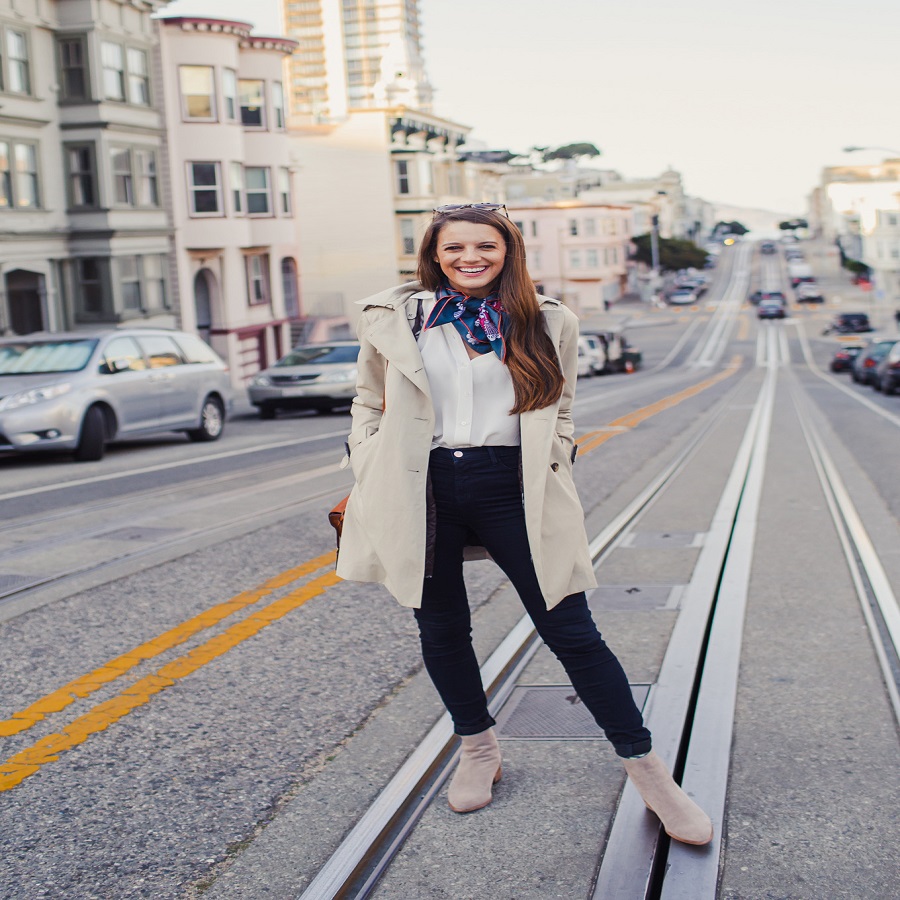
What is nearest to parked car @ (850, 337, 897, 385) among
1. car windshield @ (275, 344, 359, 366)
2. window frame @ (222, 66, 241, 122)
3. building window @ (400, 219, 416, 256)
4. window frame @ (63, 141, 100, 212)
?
car windshield @ (275, 344, 359, 366)

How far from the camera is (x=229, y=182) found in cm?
3744

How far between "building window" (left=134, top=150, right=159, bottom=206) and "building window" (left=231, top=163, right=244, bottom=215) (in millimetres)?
3448

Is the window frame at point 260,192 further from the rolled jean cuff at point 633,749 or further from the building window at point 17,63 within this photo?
the rolled jean cuff at point 633,749

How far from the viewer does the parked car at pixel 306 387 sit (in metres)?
21.8

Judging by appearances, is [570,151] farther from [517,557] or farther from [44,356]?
[517,557]

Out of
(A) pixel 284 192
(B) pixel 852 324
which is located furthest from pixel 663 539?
(B) pixel 852 324

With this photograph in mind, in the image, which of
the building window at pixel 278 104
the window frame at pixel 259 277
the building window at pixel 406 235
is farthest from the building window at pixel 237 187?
the building window at pixel 406 235

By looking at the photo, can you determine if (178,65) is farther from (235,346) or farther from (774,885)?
(774,885)

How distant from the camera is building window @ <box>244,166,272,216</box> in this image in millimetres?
40000

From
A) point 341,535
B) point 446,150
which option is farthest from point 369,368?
point 446,150

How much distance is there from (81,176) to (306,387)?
1321 cm

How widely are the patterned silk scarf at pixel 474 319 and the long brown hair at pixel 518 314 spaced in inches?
1.0

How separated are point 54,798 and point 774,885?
81.0 inches

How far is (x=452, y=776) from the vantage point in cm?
393
